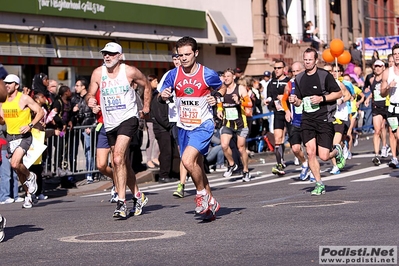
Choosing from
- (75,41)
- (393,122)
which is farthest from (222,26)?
(393,122)

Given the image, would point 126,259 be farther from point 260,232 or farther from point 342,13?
point 342,13

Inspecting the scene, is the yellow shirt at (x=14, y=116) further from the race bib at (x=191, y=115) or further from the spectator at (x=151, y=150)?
the spectator at (x=151, y=150)

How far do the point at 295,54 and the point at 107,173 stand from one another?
100ft

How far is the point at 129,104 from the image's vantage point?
40.3ft

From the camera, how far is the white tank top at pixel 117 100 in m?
12.2

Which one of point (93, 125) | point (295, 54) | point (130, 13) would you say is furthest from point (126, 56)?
point (93, 125)

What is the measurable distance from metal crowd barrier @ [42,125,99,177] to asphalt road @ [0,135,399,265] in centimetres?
249

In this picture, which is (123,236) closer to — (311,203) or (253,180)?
(311,203)

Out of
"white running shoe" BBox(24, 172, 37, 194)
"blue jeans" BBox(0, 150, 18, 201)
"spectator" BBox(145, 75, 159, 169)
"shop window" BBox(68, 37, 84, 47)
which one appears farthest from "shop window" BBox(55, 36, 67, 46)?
"white running shoe" BBox(24, 172, 37, 194)

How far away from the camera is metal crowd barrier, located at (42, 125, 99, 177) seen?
18.6 meters

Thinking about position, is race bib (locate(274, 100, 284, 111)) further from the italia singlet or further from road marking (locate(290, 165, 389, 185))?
the italia singlet

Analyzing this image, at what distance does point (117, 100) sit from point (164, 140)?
304 inches

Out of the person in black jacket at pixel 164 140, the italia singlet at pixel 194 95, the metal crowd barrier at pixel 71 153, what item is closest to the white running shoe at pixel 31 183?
the metal crowd barrier at pixel 71 153

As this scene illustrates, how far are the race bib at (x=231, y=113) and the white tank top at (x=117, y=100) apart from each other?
6.60m
